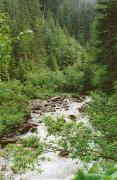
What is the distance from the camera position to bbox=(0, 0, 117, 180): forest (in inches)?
395

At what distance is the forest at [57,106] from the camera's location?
32.9 feet

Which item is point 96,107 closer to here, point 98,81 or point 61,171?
point 61,171

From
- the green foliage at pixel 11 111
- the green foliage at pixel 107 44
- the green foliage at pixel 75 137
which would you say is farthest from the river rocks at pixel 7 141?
the green foliage at pixel 107 44

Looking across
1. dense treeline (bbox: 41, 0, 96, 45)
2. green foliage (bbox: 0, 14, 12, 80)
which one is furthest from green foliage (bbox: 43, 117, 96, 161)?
dense treeline (bbox: 41, 0, 96, 45)

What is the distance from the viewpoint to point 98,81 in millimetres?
27922

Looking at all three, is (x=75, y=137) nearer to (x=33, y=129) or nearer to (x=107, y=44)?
(x=33, y=129)

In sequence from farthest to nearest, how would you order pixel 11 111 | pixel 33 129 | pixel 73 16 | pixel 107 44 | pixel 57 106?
pixel 73 16
pixel 57 106
pixel 107 44
pixel 11 111
pixel 33 129

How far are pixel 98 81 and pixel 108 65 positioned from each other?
1528mm

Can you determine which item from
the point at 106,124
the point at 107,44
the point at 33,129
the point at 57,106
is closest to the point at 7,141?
the point at 33,129

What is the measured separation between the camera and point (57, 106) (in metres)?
30.1

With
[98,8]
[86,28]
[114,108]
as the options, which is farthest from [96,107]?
[86,28]

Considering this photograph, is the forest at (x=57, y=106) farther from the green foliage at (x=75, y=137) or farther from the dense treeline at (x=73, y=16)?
the dense treeline at (x=73, y=16)

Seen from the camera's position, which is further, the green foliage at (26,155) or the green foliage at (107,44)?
the green foliage at (107,44)

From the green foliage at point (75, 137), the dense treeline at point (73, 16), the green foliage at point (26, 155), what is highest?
the green foliage at point (75, 137)
